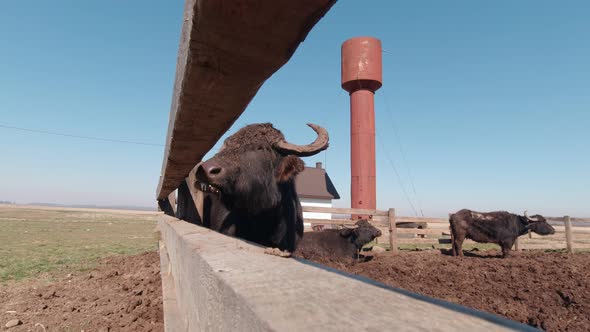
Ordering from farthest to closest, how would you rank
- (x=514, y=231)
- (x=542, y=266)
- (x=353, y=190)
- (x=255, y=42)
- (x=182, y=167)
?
1. (x=353, y=190)
2. (x=514, y=231)
3. (x=542, y=266)
4. (x=182, y=167)
5. (x=255, y=42)

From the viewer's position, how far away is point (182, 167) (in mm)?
2900

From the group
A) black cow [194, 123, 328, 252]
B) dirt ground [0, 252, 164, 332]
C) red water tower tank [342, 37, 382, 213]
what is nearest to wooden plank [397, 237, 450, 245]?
red water tower tank [342, 37, 382, 213]

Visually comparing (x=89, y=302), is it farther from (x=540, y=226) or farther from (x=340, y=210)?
(x=540, y=226)

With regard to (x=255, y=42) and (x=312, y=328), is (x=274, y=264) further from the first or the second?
(x=255, y=42)

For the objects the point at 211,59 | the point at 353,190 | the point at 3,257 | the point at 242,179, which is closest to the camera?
the point at 211,59

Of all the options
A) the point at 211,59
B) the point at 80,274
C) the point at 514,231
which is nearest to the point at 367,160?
the point at 514,231

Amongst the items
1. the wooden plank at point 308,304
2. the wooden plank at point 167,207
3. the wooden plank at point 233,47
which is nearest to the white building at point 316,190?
the wooden plank at point 167,207

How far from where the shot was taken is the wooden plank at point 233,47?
867mm

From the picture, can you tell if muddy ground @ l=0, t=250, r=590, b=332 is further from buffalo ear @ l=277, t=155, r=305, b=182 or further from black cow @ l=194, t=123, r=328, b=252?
buffalo ear @ l=277, t=155, r=305, b=182

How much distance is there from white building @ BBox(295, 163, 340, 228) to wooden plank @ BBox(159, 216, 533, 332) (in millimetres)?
32887

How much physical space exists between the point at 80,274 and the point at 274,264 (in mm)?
6278

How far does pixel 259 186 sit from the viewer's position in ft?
12.4

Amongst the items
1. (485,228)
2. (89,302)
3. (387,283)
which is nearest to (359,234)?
(387,283)

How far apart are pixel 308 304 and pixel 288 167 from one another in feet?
11.7
